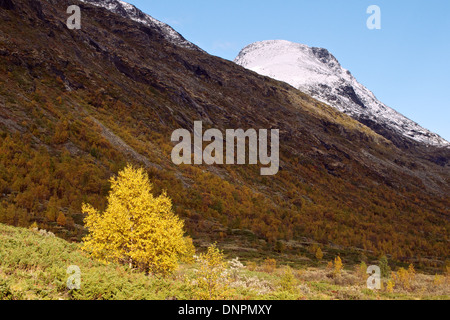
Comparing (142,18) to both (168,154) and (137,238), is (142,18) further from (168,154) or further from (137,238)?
(137,238)

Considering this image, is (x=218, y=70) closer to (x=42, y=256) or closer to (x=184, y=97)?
(x=184, y=97)

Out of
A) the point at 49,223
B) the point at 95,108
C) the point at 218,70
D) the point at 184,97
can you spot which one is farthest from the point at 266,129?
the point at 49,223

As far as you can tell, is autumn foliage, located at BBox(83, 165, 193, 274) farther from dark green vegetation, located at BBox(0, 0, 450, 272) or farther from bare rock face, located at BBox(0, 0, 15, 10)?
bare rock face, located at BBox(0, 0, 15, 10)

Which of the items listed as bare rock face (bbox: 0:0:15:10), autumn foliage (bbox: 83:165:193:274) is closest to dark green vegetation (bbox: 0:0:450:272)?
bare rock face (bbox: 0:0:15:10)

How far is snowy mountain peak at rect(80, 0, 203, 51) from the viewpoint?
144 meters

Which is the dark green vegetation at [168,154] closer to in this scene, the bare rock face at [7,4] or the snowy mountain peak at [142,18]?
the bare rock face at [7,4]

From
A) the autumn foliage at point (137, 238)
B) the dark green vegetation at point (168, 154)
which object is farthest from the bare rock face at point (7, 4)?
the autumn foliage at point (137, 238)

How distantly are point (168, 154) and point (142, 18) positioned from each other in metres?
125

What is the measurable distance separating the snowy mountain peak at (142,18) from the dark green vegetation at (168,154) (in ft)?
91.7

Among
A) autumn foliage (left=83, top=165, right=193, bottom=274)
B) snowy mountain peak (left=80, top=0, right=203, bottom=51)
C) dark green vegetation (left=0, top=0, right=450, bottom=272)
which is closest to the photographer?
autumn foliage (left=83, top=165, right=193, bottom=274)

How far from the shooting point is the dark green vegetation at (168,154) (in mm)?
39594

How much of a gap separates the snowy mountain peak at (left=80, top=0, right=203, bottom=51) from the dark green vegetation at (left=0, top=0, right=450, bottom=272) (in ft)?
91.7
